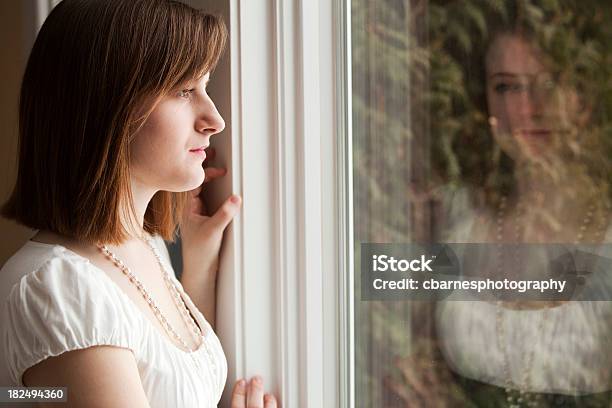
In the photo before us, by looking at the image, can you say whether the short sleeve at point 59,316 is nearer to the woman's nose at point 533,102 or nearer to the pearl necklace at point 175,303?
the pearl necklace at point 175,303

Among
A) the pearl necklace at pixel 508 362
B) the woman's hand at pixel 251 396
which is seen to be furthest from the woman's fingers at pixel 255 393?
the pearl necklace at pixel 508 362

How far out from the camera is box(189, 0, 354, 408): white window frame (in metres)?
1.30

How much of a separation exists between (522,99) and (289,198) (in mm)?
444

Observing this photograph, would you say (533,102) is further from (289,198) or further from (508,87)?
(289,198)

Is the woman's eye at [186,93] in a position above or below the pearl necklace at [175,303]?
above

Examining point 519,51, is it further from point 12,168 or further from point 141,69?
point 12,168

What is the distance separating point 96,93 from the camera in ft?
3.45

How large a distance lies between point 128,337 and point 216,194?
437mm

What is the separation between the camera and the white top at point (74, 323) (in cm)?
97

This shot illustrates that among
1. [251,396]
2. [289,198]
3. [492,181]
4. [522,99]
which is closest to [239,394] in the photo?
[251,396]

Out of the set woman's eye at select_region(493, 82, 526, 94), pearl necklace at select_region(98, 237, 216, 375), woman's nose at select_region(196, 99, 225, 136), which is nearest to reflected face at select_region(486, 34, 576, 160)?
woman's eye at select_region(493, 82, 526, 94)

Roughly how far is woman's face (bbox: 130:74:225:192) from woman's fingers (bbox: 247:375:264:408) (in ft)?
1.30

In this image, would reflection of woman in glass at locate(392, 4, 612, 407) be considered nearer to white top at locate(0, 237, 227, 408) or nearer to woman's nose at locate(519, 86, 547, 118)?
woman's nose at locate(519, 86, 547, 118)

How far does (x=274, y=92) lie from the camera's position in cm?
132
